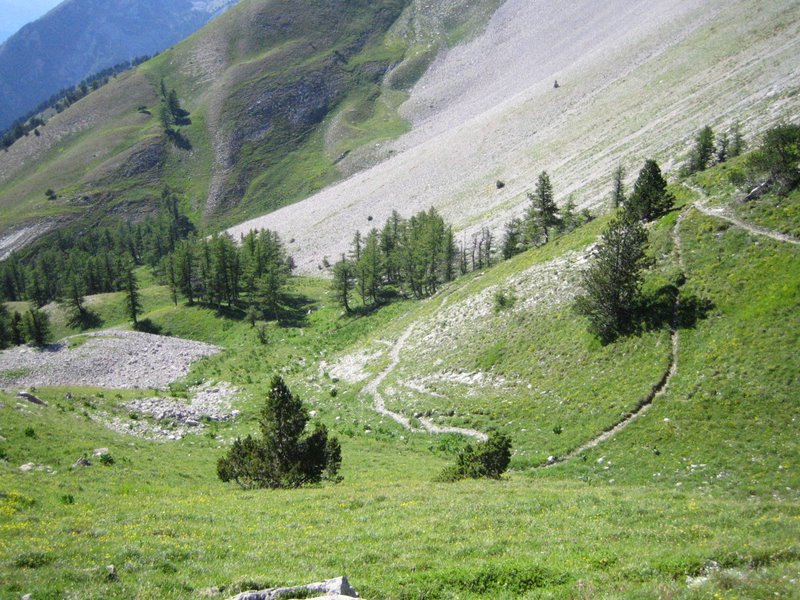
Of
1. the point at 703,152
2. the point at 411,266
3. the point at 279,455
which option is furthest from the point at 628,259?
the point at 411,266

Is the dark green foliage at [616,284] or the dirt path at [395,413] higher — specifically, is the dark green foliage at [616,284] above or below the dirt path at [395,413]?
above

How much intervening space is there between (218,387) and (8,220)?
557 feet

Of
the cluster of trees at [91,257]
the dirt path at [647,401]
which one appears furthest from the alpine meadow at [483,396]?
the cluster of trees at [91,257]

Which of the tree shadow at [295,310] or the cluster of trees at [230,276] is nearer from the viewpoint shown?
the tree shadow at [295,310]

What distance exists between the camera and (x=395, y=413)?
4122 cm

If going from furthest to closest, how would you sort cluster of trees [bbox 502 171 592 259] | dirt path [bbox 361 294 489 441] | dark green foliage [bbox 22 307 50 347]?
dark green foliage [bbox 22 307 50 347]
cluster of trees [bbox 502 171 592 259]
dirt path [bbox 361 294 489 441]

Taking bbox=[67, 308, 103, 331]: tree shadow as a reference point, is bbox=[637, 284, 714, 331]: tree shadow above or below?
below

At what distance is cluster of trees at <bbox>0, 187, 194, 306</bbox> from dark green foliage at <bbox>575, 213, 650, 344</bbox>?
98.9 metres

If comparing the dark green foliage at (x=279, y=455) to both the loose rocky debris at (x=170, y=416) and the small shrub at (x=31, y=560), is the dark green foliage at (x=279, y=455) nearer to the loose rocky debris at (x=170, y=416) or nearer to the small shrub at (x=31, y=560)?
the small shrub at (x=31, y=560)

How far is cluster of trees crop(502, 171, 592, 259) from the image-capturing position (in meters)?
64.0

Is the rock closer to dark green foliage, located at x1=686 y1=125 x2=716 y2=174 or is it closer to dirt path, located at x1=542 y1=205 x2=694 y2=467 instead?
dirt path, located at x1=542 y1=205 x2=694 y2=467

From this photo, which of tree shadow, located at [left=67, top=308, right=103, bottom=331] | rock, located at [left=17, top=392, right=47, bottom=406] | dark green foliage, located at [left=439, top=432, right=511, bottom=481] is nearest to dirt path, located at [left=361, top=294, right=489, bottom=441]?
dark green foliage, located at [left=439, top=432, right=511, bottom=481]

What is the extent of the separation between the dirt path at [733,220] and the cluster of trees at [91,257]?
10320cm

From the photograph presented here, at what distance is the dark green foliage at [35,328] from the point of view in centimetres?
7072
